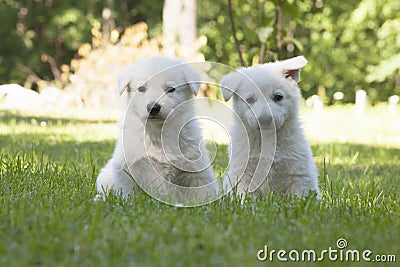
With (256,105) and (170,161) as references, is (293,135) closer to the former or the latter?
(256,105)

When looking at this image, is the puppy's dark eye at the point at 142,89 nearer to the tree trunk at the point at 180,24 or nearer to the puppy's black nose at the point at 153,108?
the puppy's black nose at the point at 153,108

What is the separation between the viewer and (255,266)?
216 cm

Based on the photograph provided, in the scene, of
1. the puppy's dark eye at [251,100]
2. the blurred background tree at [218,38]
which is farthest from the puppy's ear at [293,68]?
the blurred background tree at [218,38]

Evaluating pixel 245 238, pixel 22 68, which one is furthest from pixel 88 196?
pixel 22 68

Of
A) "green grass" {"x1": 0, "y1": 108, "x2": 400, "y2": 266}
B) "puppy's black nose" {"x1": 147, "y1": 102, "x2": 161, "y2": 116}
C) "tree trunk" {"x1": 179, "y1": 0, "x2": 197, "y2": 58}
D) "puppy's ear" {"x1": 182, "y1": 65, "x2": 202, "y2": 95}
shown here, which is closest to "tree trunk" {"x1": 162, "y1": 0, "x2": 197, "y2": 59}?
"tree trunk" {"x1": 179, "y1": 0, "x2": 197, "y2": 58}

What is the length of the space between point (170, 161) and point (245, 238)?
1.34 meters

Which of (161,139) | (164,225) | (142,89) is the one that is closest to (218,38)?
(161,139)

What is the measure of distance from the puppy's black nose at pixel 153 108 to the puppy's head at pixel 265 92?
20.2 inches

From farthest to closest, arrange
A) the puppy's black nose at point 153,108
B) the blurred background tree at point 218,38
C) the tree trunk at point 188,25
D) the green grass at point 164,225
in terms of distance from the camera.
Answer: the blurred background tree at point 218,38, the tree trunk at point 188,25, the puppy's black nose at point 153,108, the green grass at point 164,225

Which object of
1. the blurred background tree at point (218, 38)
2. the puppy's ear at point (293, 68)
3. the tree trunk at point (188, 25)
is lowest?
the puppy's ear at point (293, 68)

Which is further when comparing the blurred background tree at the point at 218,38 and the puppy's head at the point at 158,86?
the blurred background tree at the point at 218,38

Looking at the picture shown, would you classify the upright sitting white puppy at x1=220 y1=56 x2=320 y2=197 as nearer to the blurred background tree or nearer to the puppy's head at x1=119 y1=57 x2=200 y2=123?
the puppy's head at x1=119 y1=57 x2=200 y2=123

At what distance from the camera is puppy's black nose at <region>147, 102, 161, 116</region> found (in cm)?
366

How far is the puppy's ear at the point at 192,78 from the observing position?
12.6 feet
